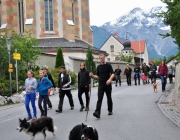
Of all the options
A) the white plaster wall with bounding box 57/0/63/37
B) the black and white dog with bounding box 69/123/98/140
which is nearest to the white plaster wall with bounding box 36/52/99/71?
the white plaster wall with bounding box 57/0/63/37

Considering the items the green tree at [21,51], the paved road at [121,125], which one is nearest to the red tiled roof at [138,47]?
the green tree at [21,51]

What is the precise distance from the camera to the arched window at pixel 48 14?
4156cm

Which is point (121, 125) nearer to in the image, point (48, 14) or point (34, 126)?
point (34, 126)

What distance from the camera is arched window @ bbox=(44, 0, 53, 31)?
4156cm

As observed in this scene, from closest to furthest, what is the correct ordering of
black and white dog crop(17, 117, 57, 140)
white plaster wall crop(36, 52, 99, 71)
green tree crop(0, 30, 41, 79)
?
black and white dog crop(17, 117, 57, 140)
green tree crop(0, 30, 41, 79)
white plaster wall crop(36, 52, 99, 71)

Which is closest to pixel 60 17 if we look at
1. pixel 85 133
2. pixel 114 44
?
pixel 85 133

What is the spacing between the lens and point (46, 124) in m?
8.19

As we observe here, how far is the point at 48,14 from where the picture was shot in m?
41.8

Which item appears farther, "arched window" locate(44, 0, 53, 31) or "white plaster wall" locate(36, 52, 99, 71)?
"arched window" locate(44, 0, 53, 31)

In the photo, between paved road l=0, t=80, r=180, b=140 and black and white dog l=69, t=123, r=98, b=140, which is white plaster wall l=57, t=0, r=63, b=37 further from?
black and white dog l=69, t=123, r=98, b=140

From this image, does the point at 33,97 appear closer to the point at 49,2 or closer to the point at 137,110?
the point at 137,110

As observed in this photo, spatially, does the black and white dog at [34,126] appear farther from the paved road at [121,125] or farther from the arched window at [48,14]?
the arched window at [48,14]

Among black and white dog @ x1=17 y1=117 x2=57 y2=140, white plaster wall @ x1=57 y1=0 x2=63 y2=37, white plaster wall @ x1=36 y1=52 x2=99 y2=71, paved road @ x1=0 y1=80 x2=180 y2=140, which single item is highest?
white plaster wall @ x1=57 y1=0 x2=63 y2=37

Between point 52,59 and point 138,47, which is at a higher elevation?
point 138,47
